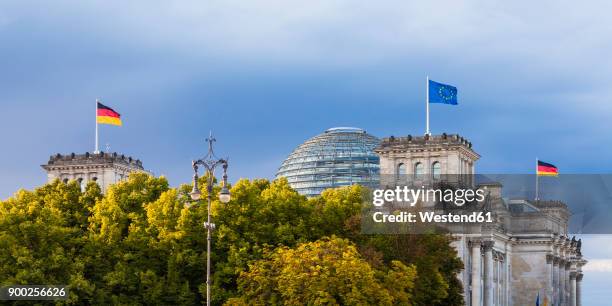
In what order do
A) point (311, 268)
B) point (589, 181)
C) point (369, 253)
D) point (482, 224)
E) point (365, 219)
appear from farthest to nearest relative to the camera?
point (589, 181) < point (482, 224) < point (365, 219) < point (369, 253) < point (311, 268)

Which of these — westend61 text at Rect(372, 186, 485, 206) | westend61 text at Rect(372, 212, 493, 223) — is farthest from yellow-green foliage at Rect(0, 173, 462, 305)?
westend61 text at Rect(372, 186, 485, 206)

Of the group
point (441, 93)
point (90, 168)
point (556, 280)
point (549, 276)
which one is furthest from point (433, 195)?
point (556, 280)

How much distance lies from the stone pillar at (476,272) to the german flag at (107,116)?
42821 mm

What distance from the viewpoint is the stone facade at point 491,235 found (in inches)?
6284

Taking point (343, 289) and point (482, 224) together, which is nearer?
point (343, 289)

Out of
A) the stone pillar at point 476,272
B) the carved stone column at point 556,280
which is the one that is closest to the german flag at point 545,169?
the carved stone column at point 556,280

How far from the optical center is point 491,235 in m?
163

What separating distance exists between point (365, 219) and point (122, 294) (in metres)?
21.5

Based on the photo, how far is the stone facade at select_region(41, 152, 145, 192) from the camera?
18175cm

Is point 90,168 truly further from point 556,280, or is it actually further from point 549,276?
point 556,280

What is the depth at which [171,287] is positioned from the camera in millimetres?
106000

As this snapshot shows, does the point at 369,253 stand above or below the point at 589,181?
below

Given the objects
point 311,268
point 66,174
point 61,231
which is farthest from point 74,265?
point 66,174

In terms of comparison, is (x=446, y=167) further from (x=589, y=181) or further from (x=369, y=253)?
(x=369, y=253)
